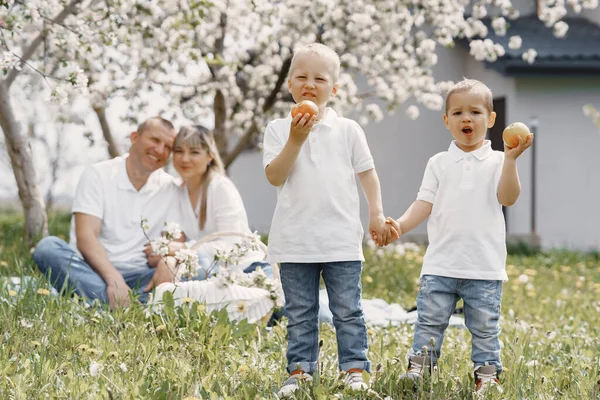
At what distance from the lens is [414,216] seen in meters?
3.32

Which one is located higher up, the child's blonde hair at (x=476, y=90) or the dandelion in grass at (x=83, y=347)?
the child's blonde hair at (x=476, y=90)

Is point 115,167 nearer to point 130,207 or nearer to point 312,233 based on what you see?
point 130,207

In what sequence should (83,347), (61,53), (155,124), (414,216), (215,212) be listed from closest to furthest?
(83,347) < (414,216) < (215,212) < (155,124) < (61,53)

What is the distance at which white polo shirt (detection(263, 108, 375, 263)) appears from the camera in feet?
10.1

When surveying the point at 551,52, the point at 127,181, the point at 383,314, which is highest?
the point at 551,52

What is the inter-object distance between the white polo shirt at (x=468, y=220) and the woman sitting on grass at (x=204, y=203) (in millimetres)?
1676

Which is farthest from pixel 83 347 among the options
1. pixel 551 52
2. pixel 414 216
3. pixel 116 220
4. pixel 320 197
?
pixel 551 52

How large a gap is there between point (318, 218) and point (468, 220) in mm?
600

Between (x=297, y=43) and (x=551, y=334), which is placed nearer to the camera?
(x=551, y=334)

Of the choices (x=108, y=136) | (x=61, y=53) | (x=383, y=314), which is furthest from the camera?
(x=108, y=136)

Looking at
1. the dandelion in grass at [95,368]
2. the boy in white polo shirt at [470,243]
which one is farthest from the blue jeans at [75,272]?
the boy in white polo shirt at [470,243]

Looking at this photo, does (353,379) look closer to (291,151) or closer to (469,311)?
(469,311)

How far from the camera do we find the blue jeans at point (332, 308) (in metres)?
3.14

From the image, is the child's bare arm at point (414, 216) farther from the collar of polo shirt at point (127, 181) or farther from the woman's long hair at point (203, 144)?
the collar of polo shirt at point (127, 181)
